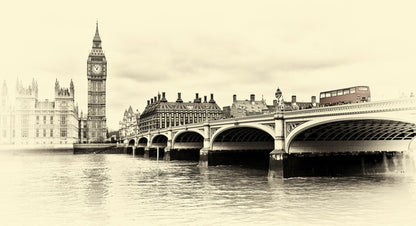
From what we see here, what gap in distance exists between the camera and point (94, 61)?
141625mm

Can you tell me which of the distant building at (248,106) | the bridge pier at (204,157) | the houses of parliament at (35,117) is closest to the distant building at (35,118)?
the houses of parliament at (35,117)

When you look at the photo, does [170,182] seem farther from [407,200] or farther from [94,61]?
[94,61]

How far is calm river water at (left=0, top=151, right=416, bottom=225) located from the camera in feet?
58.0

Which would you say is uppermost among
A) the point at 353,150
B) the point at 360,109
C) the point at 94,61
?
the point at 94,61

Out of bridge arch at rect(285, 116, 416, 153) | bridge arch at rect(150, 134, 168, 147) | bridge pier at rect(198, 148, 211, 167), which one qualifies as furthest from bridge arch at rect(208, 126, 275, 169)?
bridge arch at rect(150, 134, 168, 147)

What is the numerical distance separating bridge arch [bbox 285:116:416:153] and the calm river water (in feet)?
11.1

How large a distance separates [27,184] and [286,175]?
1776 centimetres

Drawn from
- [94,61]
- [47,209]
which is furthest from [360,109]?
[94,61]

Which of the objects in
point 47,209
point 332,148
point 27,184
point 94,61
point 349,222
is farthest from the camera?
point 94,61

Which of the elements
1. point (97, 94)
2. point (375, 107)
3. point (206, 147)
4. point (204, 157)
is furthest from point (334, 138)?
point (97, 94)

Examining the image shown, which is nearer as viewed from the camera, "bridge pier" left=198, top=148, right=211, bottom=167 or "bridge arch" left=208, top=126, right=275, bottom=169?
"bridge pier" left=198, top=148, right=211, bottom=167

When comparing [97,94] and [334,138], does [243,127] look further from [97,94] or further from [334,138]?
[97,94]

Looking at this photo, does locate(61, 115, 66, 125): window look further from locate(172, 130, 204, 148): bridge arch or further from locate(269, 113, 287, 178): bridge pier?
locate(269, 113, 287, 178): bridge pier

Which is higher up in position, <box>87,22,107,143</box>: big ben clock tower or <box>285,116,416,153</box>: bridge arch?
<box>87,22,107,143</box>: big ben clock tower
